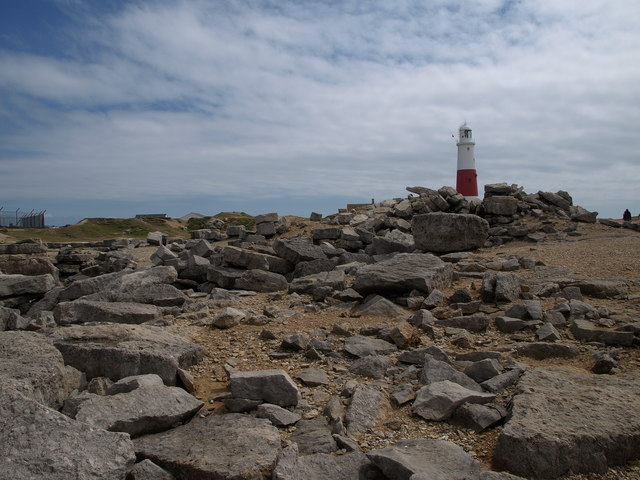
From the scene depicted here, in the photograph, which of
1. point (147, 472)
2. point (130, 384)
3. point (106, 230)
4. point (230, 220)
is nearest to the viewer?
point (147, 472)

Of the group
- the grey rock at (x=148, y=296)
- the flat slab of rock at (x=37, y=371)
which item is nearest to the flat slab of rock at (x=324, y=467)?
the flat slab of rock at (x=37, y=371)

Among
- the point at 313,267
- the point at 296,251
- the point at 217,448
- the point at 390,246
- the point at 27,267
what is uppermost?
the point at 390,246

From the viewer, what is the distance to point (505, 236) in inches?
704

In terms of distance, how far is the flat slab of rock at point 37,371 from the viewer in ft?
14.5

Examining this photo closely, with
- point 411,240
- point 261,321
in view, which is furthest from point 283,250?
point 261,321

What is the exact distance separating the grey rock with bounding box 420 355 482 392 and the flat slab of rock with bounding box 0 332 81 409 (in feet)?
11.7

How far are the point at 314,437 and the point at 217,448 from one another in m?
0.84

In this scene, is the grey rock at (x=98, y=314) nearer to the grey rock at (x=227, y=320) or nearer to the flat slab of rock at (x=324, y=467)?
the grey rock at (x=227, y=320)

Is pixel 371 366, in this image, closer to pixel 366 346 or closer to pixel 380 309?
pixel 366 346

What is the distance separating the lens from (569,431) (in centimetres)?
402

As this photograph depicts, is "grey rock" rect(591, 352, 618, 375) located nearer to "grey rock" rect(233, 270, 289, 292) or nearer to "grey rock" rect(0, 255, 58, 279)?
"grey rock" rect(233, 270, 289, 292)

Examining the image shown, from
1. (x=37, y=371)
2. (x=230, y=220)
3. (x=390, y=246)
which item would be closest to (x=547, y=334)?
(x=37, y=371)

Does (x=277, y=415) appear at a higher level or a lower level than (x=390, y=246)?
lower

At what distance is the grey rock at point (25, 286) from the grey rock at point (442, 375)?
10.9m
